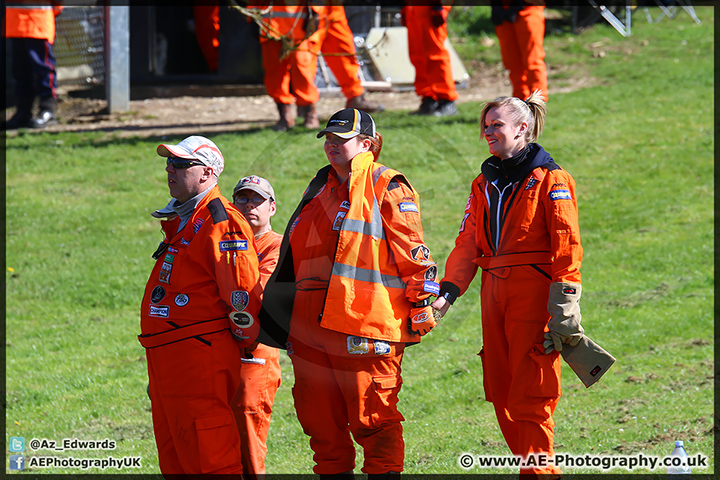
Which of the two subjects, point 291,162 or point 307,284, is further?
point 291,162

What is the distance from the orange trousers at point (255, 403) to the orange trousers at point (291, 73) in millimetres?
6679

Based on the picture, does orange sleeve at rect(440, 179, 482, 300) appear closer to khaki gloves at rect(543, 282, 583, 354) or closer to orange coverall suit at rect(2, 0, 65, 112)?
khaki gloves at rect(543, 282, 583, 354)

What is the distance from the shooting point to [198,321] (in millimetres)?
4199

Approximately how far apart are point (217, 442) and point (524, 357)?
1543 millimetres

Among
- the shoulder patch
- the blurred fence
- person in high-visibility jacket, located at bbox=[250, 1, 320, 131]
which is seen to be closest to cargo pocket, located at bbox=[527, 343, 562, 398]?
the shoulder patch

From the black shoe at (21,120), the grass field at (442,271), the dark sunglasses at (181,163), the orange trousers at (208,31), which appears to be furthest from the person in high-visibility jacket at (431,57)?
the dark sunglasses at (181,163)

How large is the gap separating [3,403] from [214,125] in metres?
6.61

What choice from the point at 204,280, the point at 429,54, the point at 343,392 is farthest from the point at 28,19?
the point at 343,392

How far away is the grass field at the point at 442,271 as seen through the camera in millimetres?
6000

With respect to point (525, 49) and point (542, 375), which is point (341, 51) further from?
point (542, 375)

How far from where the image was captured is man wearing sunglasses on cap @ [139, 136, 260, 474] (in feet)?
13.6

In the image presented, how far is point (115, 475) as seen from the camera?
5.42 meters

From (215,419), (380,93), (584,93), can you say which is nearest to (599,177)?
(584,93)

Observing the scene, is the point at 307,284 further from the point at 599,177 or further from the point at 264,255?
the point at 599,177
